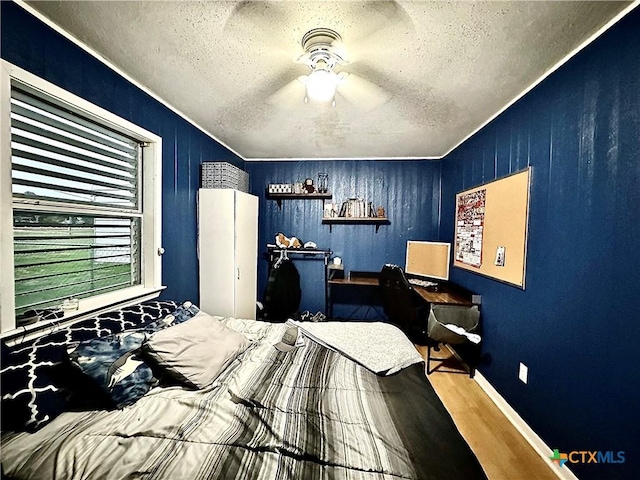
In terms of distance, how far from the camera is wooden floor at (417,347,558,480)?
1.61m

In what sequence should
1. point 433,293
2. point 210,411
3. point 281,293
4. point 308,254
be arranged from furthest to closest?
point 308,254
point 281,293
point 433,293
point 210,411

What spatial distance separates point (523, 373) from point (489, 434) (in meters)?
0.50

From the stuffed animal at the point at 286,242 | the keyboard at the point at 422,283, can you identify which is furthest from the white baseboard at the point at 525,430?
the stuffed animal at the point at 286,242

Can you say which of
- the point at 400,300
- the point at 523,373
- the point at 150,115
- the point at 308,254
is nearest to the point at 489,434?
the point at 523,373

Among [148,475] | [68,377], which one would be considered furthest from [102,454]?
[68,377]

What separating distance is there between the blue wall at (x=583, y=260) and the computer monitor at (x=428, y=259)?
53.0 inches

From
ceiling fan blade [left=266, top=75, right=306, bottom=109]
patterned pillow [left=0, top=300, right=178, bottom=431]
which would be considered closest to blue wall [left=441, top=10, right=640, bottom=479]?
ceiling fan blade [left=266, top=75, right=306, bottom=109]

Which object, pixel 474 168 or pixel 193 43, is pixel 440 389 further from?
pixel 193 43

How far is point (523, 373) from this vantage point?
6.36 ft

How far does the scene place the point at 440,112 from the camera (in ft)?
7.92

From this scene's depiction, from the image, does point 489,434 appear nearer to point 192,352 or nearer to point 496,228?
point 496,228

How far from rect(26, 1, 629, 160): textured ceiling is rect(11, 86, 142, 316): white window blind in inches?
20.7

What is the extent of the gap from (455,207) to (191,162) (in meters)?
3.09

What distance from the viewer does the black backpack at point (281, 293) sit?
3562 millimetres
